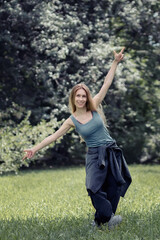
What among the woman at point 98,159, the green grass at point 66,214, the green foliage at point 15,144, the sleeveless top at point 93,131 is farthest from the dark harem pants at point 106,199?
the green foliage at point 15,144

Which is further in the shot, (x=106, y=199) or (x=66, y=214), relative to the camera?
(x=66, y=214)

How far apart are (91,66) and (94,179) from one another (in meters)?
12.0

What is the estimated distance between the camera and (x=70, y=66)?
1772 centimetres

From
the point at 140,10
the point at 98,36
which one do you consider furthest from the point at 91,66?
the point at 140,10

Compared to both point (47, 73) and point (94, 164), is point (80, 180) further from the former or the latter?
point (94, 164)

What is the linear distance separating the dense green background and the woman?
788 cm

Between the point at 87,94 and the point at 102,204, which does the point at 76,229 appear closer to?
the point at 102,204

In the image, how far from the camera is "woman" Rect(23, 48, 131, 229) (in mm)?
5328

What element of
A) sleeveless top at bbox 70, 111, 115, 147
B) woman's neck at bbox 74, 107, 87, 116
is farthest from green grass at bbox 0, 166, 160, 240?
woman's neck at bbox 74, 107, 87, 116

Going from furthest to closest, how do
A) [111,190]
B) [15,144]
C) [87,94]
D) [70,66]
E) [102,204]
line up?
[70,66] < [15,144] < [87,94] < [111,190] < [102,204]

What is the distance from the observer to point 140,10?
18.6 m

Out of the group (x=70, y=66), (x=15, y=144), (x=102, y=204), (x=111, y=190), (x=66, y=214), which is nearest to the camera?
(x=102, y=204)

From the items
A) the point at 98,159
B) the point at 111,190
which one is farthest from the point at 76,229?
the point at 98,159

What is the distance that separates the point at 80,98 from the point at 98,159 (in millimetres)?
822
